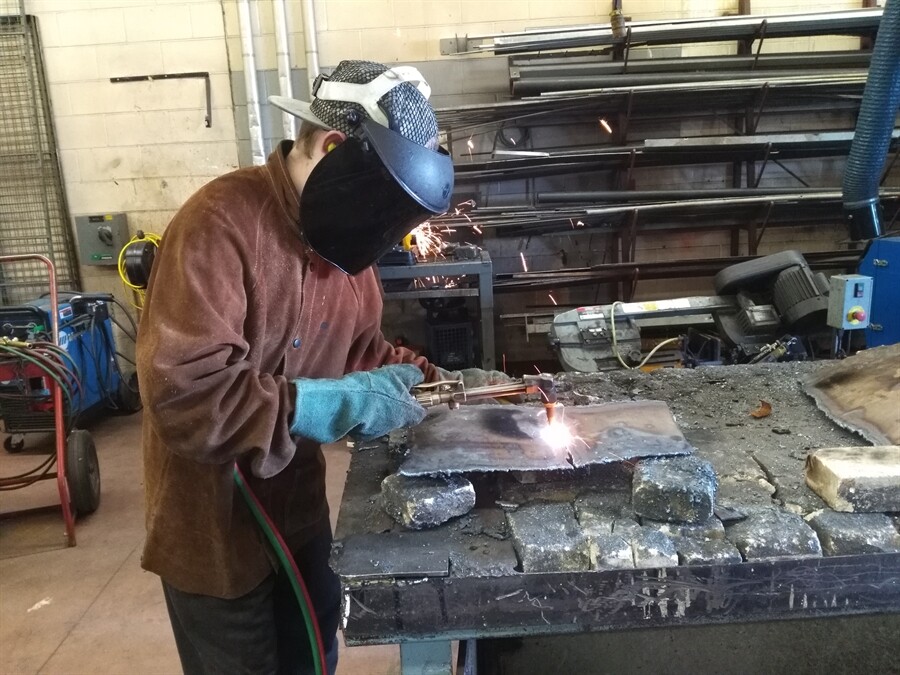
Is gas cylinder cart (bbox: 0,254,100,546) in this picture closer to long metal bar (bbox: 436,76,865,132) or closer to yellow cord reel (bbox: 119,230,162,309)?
yellow cord reel (bbox: 119,230,162,309)

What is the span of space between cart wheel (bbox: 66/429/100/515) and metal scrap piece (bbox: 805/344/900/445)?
3165 millimetres

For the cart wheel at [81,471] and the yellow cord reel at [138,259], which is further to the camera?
the yellow cord reel at [138,259]

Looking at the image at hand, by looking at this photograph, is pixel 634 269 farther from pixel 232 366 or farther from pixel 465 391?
pixel 232 366

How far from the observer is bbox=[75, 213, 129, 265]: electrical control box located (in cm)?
499

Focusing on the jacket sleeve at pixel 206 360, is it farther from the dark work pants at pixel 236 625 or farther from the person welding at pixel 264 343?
the dark work pants at pixel 236 625

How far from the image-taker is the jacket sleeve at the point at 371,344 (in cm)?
167

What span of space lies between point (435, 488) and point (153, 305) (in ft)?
1.95

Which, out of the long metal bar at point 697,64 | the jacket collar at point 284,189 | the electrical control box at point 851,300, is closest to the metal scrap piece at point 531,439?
the jacket collar at point 284,189

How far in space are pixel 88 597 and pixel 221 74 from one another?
3769 millimetres

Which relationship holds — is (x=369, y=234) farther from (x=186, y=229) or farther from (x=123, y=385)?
(x=123, y=385)

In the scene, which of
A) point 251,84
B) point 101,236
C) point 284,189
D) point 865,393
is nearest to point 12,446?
point 101,236

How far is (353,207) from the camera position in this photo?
1.20m

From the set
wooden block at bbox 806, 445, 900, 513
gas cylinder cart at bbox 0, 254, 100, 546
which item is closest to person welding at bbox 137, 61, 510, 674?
wooden block at bbox 806, 445, 900, 513

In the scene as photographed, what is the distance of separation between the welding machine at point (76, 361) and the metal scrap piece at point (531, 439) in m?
2.41
